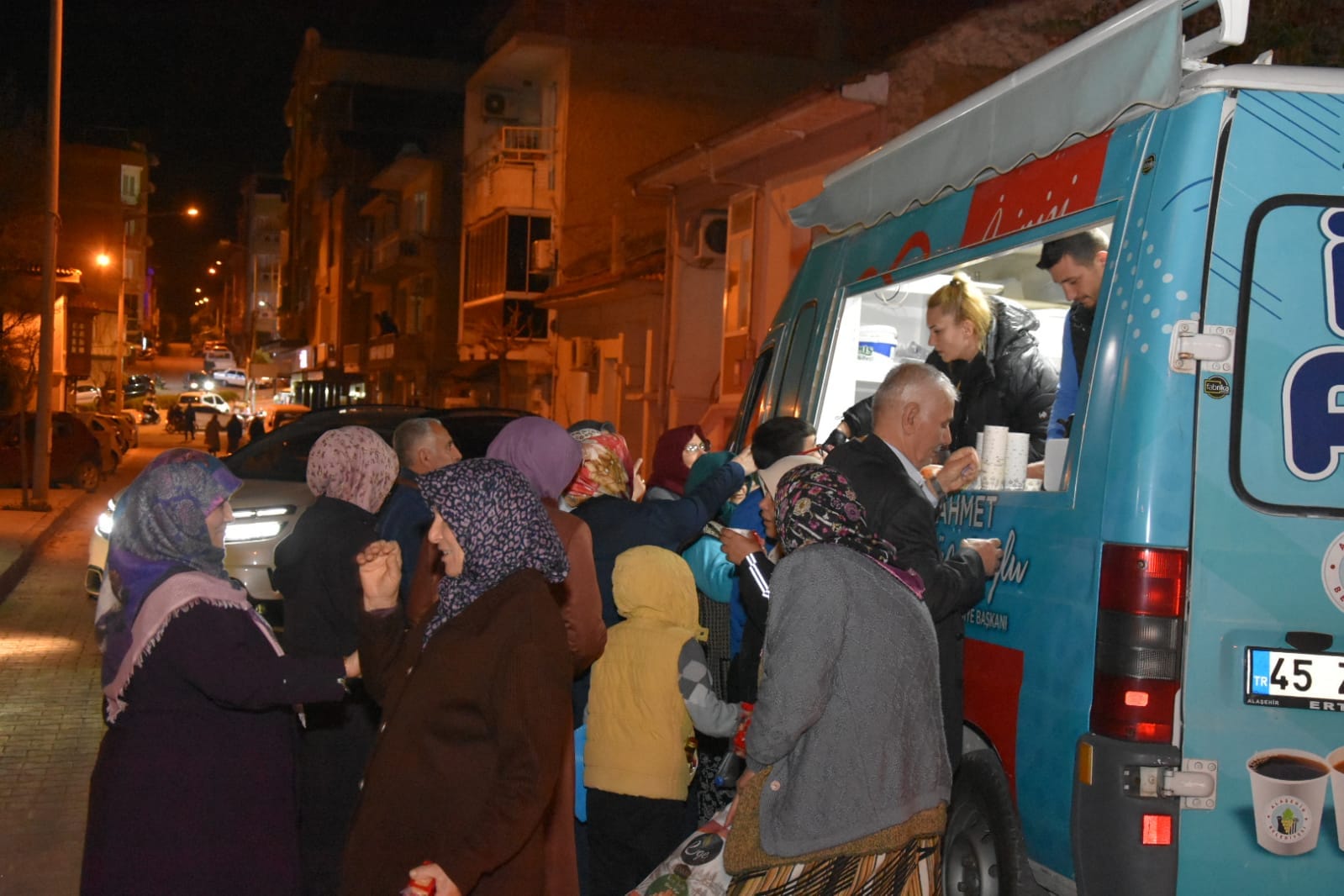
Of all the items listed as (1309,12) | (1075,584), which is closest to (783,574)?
(1075,584)

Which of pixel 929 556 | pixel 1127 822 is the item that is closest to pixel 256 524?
pixel 929 556

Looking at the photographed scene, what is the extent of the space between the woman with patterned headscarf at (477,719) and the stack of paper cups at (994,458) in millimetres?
2153

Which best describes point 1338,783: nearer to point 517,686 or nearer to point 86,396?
point 517,686

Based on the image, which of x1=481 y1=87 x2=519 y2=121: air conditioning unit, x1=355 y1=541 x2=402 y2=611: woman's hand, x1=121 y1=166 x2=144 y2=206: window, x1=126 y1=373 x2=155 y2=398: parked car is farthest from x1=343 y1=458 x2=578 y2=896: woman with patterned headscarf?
x1=121 y1=166 x2=144 y2=206: window

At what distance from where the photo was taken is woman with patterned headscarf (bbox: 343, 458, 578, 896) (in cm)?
301

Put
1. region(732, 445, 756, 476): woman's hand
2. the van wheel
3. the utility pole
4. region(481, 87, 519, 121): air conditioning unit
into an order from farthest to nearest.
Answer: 1. region(481, 87, 519, 121): air conditioning unit
2. the van wheel
3. the utility pole
4. region(732, 445, 756, 476): woman's hand

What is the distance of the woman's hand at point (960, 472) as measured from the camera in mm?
4703

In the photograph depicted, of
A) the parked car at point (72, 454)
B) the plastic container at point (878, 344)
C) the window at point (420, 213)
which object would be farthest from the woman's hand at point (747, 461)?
the window at point (420, 213)

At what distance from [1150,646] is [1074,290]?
1.66 meters

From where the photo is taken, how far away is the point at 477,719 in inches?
121

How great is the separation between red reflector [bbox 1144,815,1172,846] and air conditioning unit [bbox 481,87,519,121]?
3592cm

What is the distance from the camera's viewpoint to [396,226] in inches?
1988

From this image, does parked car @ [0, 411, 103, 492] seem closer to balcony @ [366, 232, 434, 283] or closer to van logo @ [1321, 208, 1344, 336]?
balcony @ [366, 232, 434, 283]

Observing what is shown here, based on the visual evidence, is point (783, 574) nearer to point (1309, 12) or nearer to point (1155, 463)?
point (1155, 463)
